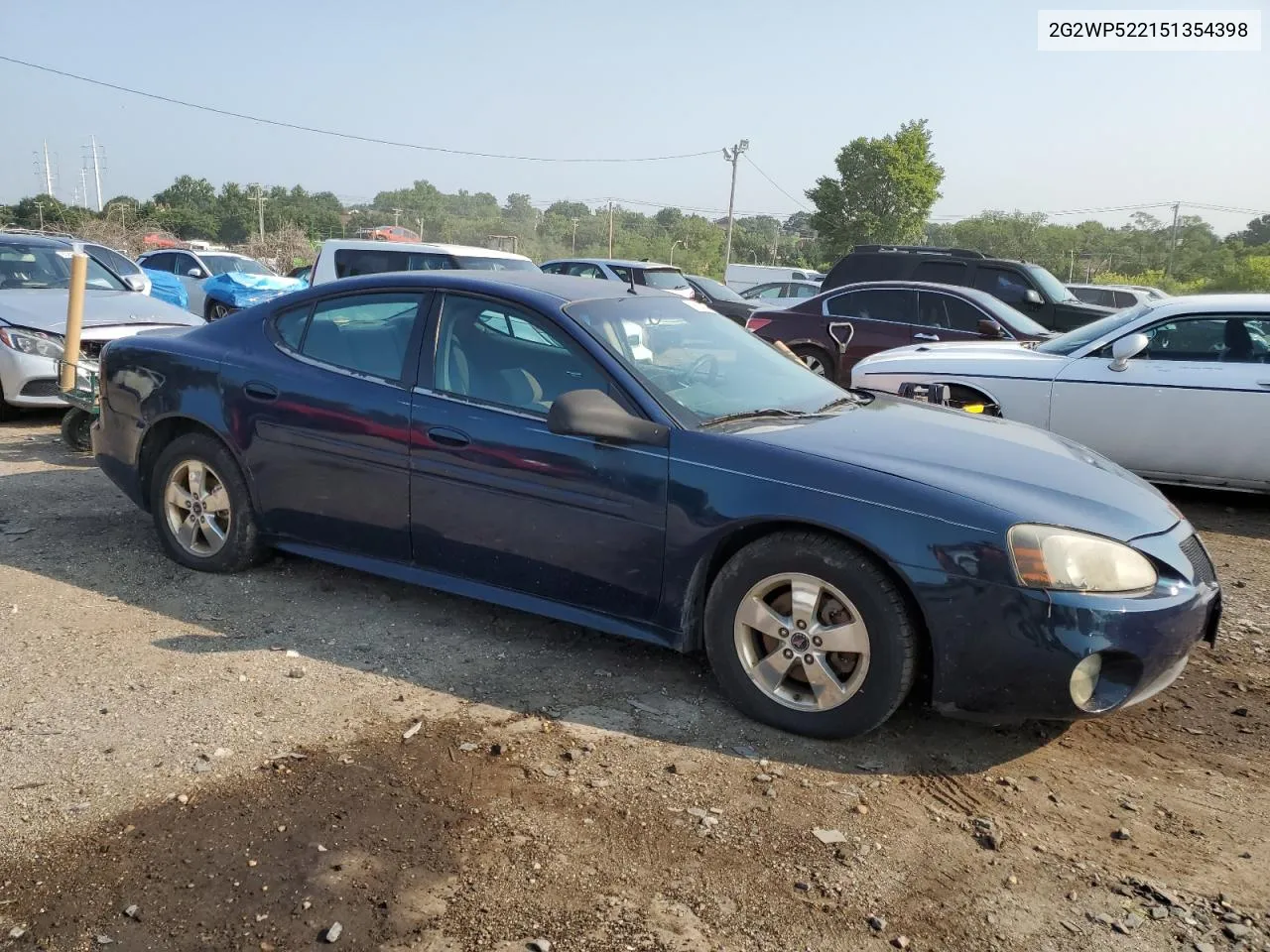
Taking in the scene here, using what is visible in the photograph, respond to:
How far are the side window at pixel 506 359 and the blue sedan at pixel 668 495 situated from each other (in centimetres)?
1

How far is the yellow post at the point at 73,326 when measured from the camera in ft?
22.3

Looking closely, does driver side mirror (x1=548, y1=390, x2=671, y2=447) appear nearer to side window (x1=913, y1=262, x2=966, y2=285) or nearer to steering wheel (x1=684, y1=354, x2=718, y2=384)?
steering wheel (x1=684, y1=354, x2=718, y2=384)

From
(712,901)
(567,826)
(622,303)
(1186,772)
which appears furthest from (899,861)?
(622,303)

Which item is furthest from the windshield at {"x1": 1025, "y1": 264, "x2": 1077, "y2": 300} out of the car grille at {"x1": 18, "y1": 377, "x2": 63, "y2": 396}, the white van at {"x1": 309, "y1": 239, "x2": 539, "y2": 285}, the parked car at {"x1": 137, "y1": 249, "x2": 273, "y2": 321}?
the parked car at {"x1": 137, "y1": 249, "x2": 273, "y2": 321}

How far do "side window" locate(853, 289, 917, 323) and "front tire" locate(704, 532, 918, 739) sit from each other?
8.18m

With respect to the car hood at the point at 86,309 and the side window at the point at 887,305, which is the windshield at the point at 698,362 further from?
the side window at the point at 887,305

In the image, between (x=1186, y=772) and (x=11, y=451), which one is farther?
(x=11, y=451)

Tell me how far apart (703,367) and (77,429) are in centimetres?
541

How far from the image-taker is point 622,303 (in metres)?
4.39

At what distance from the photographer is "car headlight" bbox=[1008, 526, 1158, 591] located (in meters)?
3.20

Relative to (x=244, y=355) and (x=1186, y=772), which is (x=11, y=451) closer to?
(x=244, y=355)

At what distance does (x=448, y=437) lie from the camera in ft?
13.4

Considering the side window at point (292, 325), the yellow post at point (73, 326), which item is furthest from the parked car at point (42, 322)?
the side window at point (292, 325)

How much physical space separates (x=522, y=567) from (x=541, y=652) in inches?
17.0
